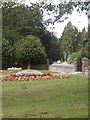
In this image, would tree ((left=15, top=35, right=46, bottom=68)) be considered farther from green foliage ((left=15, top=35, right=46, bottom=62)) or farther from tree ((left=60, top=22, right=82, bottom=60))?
tree ((left=60, top=22, right=82, bottom=60))

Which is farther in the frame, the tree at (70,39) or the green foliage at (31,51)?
the tree at (70,39)

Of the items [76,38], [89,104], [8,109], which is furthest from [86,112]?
[76,38]

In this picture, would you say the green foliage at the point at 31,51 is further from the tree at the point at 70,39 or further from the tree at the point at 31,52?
the tree at the point at 70,39

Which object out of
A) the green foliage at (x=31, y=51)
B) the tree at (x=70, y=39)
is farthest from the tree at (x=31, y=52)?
the tree at (x=70, y=39)

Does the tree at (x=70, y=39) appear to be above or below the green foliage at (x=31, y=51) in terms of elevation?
above

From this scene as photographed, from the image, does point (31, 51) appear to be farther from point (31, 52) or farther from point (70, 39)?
point (70, 39)

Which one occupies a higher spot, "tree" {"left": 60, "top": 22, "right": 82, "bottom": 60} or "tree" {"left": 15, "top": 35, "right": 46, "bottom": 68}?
"tree" {"left": 60, "top": 22, "right": 82, "bottom": 60}

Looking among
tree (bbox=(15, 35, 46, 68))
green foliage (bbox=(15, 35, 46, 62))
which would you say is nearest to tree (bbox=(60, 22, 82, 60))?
tree (bbox=(15, 35, 46, 68))

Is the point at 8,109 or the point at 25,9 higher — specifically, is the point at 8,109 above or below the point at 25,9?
below

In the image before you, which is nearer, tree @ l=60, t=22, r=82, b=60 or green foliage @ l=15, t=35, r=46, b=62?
green foliage @ l=15, t=35, r=46, b=62

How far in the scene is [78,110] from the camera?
25.2ft

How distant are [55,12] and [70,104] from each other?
3.23 m

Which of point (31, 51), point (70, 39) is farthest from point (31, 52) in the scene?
point (70, 39)

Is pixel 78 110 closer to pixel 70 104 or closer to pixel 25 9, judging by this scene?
pixel 70 104
